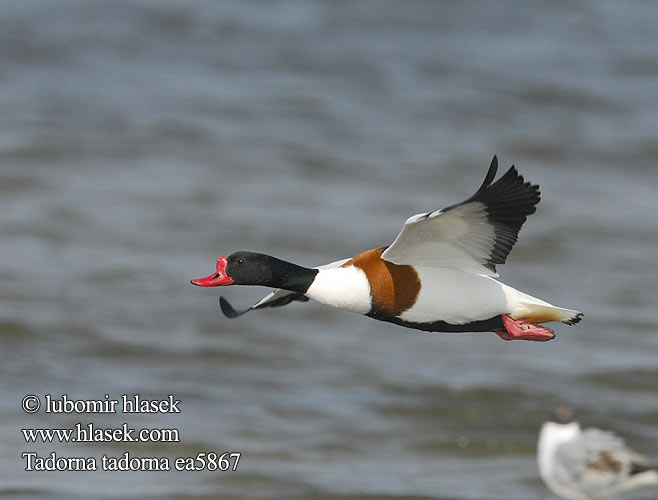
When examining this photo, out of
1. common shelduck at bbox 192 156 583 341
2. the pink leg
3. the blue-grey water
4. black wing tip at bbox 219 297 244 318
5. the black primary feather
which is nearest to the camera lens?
the black primary feather

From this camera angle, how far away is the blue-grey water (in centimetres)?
784

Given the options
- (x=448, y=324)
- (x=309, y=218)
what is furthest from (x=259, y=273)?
(x=309, y=218)

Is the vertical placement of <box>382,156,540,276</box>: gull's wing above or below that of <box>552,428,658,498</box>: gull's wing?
above

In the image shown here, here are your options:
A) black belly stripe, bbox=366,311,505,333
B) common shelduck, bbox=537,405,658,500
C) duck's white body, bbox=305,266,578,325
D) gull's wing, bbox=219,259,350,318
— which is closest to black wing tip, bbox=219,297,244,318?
gull's wing, bbox=219,259,350,318

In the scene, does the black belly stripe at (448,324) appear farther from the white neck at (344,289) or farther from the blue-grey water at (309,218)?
the blue-grey water at (309,218)

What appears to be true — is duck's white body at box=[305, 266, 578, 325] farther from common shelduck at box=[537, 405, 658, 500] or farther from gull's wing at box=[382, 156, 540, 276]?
common shelduck at box=[537, 405, 658, 500]

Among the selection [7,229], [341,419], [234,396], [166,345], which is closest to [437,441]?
[341,419]

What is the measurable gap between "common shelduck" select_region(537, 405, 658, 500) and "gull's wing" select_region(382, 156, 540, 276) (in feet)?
4.45

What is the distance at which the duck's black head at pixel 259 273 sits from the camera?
4.49 m

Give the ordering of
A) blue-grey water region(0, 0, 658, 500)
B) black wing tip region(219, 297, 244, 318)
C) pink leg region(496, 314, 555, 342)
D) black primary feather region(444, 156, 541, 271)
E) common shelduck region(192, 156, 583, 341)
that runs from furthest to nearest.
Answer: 1. blue-grey water region(0, 0, 658, 500)
2. black wing tip region(219, 297, 244, 318)
3. pink leg region(496, 314, 555, 342)
4. common shelduck region(192, 156, 583, 341)
5. black primary feather region(444, 156, 541, 271)

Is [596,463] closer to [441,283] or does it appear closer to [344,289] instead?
[441,283]

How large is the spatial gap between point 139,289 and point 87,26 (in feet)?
27.1

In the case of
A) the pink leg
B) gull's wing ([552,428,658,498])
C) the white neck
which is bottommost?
gull's wing ([552,428,658,498])

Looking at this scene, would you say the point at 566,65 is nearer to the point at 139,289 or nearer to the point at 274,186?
the point at 274,186
